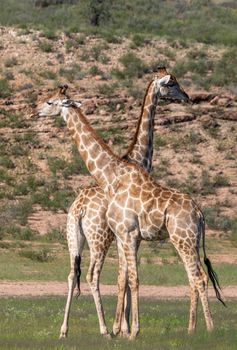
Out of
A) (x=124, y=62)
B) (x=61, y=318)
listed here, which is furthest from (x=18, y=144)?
(x=61, y=318)

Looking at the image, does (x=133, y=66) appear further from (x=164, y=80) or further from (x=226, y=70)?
(x=164, y=80)

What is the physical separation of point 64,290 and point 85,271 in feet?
10.4

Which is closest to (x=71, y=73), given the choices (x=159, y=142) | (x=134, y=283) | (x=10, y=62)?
(x=10, y=62)

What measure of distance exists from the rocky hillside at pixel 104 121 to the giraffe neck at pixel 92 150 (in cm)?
1673

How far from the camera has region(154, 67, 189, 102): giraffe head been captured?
20281mm

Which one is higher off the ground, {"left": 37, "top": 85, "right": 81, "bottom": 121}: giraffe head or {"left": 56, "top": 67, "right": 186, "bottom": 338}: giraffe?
{"left": 37, "top": 85, "right": 81, "bottom": 121}: giraffe head

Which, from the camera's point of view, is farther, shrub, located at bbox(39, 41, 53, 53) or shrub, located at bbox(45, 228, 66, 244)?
shrub, located at bbox(39, 41, 53, 53)

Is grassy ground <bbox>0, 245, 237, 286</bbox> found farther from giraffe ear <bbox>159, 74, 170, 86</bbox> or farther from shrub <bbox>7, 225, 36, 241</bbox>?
giraffe ear <bbox>159, 74, 170, 86</bbox>

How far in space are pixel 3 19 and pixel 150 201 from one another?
39730mm

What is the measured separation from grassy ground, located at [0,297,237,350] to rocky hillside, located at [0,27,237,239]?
1321cm

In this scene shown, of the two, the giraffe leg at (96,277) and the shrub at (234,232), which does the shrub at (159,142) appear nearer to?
the shrub at (234,232)

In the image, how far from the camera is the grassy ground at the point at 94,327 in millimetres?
15328

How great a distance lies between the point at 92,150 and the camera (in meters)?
18.0

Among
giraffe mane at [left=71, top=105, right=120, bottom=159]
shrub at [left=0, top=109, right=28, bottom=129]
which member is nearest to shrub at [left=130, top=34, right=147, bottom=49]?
shrub at [left=0, top=109, right=28, bottom=129]
